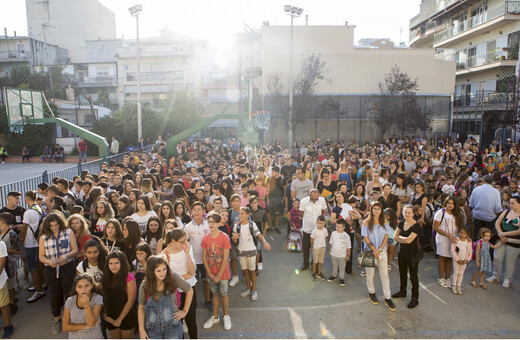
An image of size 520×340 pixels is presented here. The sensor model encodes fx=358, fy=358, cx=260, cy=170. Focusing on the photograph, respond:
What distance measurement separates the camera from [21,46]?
4584cm

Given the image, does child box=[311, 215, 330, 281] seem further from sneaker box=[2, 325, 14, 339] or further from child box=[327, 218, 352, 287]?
sneaker box=[2, 325, 14, 339]

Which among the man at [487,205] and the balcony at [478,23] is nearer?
the man at [487,205]

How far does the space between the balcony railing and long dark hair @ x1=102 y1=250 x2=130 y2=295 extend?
3152 cm

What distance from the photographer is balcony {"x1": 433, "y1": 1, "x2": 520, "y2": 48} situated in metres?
25.7

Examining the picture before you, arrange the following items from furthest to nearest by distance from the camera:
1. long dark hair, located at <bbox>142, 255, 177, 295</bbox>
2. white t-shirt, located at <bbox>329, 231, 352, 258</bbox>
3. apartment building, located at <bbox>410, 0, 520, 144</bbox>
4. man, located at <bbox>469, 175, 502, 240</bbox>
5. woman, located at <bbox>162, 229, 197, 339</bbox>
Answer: apartment building, located at <bbox>410, 0, 520, 144</bbox>
man, located at <bbox>469, 175, 502, 240</bbox>
white t-shirt, located at <bbox>329, 231, 352, 258</bbox>
woman, located at <bbox>162, 229, 197, 339</bbox>
long dark hair, located at <bbox>142, 255, 177, 295</bbox>

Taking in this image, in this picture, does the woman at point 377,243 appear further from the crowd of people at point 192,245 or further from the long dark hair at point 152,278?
the long dark hair at point 152,278

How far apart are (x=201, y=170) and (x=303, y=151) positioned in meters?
7.94

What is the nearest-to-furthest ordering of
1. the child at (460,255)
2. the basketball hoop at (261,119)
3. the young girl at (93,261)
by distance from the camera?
the young girl at (93,261) < the child at (460,255) < the basketball hoop at (261,119)

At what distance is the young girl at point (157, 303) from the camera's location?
12.1ft

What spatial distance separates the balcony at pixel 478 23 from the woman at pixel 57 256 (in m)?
31.3

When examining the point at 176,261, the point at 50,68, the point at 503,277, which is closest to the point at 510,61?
the point at 503,277

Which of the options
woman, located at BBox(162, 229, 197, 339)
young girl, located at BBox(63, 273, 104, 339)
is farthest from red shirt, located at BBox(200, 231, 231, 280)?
young girl, located at BBox(63, 273, 104, 339)

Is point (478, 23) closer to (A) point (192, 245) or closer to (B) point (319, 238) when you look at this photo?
(B) point (319, 238)

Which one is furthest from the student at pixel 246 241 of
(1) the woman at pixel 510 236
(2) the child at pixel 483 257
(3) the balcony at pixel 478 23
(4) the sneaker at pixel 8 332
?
(3) the balcony at pixel 478 23
